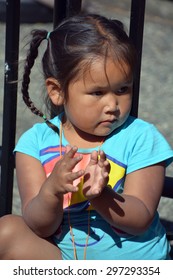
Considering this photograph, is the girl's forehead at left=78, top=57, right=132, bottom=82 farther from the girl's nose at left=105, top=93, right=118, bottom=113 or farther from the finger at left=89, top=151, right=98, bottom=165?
the finger at left=89, top=151, right=98, bottom=165

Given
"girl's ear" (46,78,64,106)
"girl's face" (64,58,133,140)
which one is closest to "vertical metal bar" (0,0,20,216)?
"girl's ear" (46,78,64,106)

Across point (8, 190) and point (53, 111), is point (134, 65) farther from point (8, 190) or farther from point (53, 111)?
point (8, 190)

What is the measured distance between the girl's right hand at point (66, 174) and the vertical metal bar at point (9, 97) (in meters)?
0.82

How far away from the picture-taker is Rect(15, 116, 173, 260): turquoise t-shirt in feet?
8.10

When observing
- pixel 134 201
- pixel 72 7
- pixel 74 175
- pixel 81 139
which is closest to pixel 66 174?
pixel 74 175

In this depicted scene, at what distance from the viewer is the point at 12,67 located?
299cm

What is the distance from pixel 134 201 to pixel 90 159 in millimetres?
198

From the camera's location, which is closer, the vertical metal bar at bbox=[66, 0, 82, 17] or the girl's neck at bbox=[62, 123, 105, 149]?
the girl's neck at bbox=[62, 123, 105, 149]

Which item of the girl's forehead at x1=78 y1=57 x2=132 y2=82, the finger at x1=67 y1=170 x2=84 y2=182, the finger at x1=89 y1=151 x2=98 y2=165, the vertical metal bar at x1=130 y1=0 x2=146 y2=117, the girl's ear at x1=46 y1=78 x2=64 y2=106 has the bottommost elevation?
the finger at x1=67 y1=170 x2=84 y2=182

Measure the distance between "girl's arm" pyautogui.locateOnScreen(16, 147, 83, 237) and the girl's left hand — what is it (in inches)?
1.8

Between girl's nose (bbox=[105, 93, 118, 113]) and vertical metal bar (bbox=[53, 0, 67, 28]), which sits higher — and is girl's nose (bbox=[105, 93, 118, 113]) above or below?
below

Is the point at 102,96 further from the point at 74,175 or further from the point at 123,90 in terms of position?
the point at 74,175
